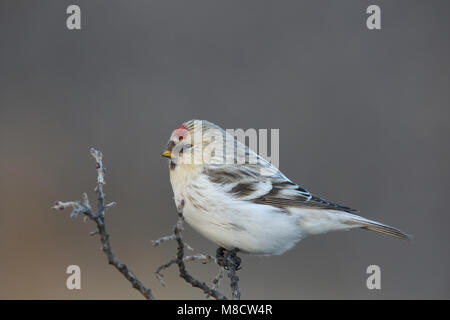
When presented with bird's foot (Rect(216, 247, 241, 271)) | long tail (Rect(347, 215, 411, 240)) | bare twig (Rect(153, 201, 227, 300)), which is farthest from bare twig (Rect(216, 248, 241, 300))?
long tail (Rect(347, 215, 411, 240))

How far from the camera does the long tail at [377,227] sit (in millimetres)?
1664

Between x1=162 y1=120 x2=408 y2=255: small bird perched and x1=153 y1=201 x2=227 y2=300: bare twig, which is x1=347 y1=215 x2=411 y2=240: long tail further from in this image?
x1=153 y1=201 x2=227 y2=300: bare twig

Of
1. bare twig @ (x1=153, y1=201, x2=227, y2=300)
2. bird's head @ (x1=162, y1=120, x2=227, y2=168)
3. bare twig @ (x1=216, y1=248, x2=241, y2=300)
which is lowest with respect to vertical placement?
bare twig @ (x1=216, y1=248, x2=241, y2=300)

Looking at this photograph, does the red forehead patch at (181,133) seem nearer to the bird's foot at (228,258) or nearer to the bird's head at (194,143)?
the bird's head at (194,143)

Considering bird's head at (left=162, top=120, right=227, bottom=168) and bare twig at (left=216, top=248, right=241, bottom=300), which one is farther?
bird's head at (left=162, top=120, right=227, bottom=168)

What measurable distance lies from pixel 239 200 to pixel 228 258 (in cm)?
19

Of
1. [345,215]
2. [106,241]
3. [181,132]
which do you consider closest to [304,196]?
[345,215]

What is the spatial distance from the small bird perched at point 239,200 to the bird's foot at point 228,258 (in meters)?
0.02

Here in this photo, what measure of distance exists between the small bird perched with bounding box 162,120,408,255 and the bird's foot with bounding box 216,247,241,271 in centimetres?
2

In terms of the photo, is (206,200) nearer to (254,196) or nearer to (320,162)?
(254,196)

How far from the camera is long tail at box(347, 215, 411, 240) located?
166cm

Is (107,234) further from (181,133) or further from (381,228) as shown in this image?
(381,228)

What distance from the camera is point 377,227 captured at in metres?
1.70

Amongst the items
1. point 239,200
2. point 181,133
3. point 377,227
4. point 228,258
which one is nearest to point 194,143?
point 181,133
